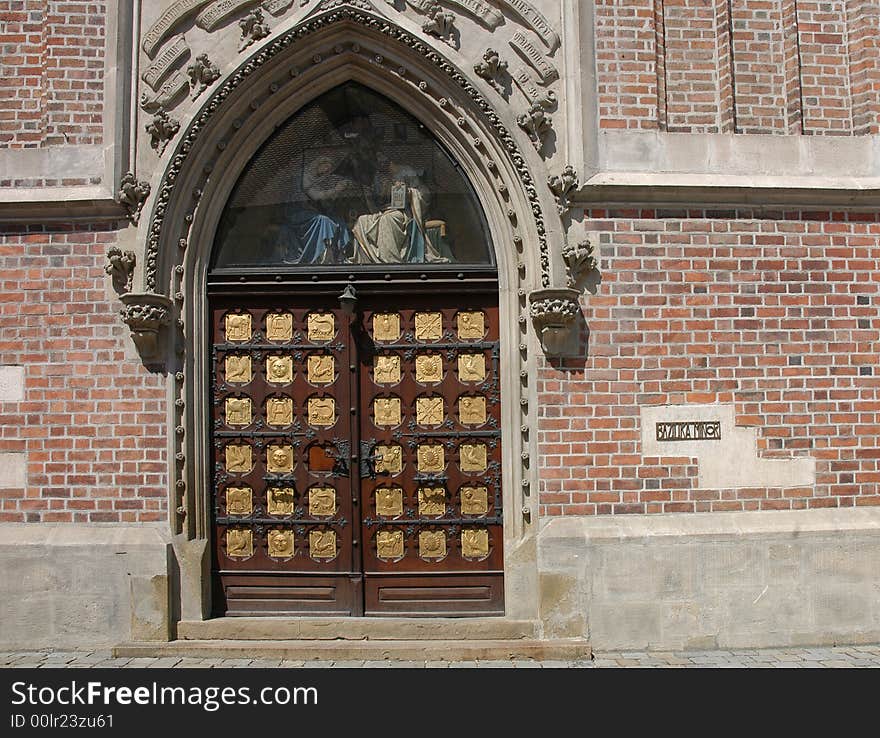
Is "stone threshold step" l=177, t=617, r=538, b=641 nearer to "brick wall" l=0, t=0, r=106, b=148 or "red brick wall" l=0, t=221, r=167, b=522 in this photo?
"red brick wall" l=0, t=221, r=167, b=522

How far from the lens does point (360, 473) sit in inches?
277

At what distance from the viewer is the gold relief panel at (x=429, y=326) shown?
7.09 meters

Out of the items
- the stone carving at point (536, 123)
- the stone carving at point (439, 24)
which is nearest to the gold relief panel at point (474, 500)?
the stone carving at point (536, 123)

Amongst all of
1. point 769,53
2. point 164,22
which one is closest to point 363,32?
point 164,22

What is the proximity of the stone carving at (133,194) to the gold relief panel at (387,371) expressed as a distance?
2.16 meters

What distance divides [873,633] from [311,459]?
174 inches

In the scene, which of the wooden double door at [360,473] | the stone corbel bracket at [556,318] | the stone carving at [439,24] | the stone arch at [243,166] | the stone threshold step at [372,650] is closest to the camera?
the stone threshold step at [372,650]

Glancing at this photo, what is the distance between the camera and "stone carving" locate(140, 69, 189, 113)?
22.5ft

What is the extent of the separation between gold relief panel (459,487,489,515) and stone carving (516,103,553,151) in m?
2.68

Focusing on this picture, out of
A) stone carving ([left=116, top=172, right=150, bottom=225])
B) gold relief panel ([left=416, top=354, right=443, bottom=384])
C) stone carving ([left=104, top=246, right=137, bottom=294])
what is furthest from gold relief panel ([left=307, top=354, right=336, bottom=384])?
stone carving ([left=116, top=172, right=150, bottom=225])

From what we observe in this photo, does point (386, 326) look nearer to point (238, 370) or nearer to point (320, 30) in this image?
point (238, 370)

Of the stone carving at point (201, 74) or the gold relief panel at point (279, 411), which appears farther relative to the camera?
the gold relief panel at point (279, 411)

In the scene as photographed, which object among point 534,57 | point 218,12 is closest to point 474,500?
point 534,57

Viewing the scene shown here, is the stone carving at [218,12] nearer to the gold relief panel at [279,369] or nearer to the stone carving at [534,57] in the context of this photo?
the stone carving at [534,57]
